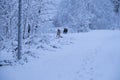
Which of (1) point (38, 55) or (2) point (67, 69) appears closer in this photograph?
(2) point (67, 69)

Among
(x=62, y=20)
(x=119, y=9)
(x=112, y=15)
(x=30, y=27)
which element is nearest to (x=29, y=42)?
(x=30, y=27)

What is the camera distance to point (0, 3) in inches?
425

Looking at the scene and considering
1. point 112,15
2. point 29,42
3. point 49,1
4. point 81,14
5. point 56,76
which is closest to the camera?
point 56,76

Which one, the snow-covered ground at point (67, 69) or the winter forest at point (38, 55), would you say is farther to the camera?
the winter forest at point (38, 55)

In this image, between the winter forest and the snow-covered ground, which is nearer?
the snow-covered ground

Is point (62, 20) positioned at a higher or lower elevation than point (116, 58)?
higher

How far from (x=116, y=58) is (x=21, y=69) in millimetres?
5263

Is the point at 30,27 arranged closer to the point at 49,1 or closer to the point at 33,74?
the point at 49,1

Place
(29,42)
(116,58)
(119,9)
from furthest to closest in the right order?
(119,9) < (29,42) < (116,58)

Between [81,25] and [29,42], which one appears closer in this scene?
[29,42]

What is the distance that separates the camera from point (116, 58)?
459 inches

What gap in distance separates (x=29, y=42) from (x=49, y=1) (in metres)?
4.63

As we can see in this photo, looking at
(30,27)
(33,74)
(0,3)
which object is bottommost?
(33,74)

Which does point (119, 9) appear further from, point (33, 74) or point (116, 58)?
point (33, 74)
